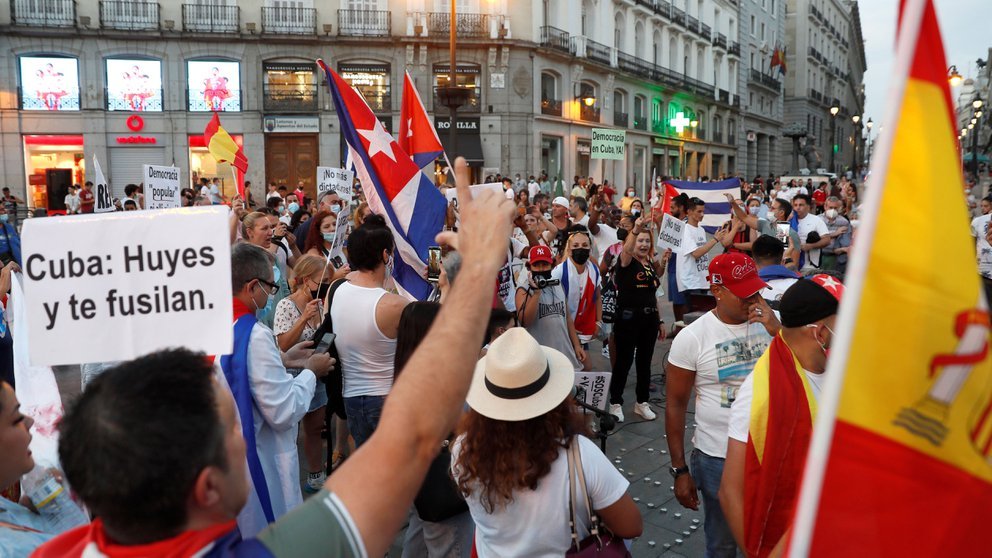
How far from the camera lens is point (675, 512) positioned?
4402 millimetres

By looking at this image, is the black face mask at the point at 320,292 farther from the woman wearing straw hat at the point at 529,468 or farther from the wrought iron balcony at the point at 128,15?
the wrought iron balcony at the point at 128,15

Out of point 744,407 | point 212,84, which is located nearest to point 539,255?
point 744,407

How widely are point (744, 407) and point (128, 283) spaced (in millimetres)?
2130

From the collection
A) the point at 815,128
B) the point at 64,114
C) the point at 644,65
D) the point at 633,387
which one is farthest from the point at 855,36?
the point at 633,387

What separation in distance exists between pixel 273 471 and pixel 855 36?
104 meters

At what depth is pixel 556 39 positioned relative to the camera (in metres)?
30.9

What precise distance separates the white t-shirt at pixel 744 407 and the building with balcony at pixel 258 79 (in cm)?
2212

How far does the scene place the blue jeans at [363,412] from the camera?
3947 mm

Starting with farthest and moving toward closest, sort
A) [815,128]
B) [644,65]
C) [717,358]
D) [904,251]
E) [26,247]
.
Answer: [815,128] < [644,65] < [717,358] < [26,247] < [904,251]

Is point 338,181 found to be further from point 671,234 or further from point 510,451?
point 510,451

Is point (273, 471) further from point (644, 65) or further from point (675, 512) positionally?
point (644, 65)

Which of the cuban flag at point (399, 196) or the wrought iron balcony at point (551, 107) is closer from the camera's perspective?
the cuban flag at point (399, 196)

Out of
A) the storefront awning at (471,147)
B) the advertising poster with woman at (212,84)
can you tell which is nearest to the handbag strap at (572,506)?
the storefront awning at (471,147)

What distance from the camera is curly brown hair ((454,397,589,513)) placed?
2.17m
